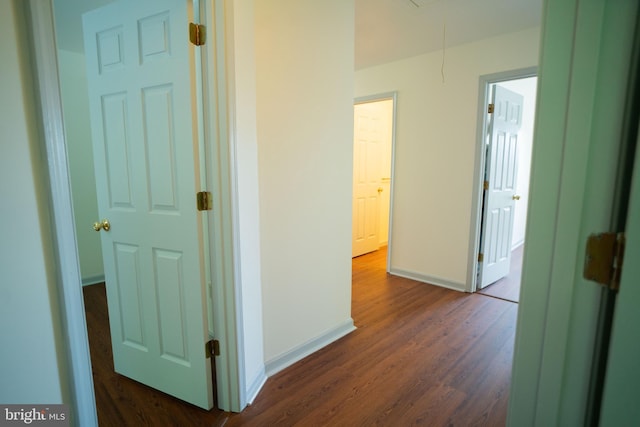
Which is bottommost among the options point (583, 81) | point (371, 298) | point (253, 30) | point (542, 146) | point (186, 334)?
point (371, 298)

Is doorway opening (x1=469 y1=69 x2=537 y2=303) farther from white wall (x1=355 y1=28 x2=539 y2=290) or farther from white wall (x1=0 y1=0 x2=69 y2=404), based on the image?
white wall (x1=0 y1=0 x2=69 y2=404)

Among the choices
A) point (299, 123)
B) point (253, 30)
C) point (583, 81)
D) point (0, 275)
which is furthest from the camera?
point (299, 123)

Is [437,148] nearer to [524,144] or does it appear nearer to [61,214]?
[524,144]

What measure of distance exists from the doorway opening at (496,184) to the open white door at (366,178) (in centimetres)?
173

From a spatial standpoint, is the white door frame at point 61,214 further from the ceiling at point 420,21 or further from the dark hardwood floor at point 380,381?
the ceiling at point 420,21

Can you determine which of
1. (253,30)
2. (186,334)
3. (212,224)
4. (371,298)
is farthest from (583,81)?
(371,298)

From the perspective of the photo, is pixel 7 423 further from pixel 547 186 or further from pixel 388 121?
pixel 388 121

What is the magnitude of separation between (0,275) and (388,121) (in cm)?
501

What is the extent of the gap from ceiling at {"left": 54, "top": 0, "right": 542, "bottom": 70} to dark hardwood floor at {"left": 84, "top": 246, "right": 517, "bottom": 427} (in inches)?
99.1

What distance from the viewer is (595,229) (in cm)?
57

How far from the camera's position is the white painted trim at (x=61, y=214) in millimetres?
740

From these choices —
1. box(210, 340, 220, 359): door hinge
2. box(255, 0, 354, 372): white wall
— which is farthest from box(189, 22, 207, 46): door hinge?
box(210, 340, 220, 359): door hinge

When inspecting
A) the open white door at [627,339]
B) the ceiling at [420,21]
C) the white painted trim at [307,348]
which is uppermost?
the ceiling at [420,21]

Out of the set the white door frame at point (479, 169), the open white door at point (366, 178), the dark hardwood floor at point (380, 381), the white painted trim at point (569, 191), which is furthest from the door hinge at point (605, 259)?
the open white door at point (366, 178)
